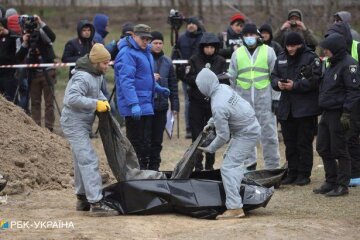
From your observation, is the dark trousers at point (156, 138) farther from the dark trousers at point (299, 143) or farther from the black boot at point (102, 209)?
the black boot at point (102, 209)

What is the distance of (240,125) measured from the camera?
31.5 feet

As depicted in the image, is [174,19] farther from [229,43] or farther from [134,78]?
[134,78]

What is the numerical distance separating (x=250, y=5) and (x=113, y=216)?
1992cm

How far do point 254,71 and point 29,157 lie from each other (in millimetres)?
3373

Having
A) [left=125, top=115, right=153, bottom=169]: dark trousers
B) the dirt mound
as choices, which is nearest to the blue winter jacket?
[left=125, top=115, right=153, bottom=169]: dark trousers

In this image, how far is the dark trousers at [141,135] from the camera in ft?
38.3

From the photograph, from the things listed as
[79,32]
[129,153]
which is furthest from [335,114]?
[79,32]

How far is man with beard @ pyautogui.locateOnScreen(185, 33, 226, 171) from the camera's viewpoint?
12289 millimetres

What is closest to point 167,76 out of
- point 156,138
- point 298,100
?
point 156,138

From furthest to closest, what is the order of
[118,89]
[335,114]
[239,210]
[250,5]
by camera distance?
1. [250,5]
2. [118,89]
3. [335,114]
4. [239,210]

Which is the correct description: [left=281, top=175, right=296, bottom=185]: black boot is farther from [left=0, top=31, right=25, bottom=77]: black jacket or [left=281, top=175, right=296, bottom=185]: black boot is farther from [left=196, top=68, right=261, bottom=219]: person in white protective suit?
[left=0, top=31, right=25, bottom=77]: black jacket

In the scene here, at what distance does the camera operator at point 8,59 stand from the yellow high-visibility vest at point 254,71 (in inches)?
202

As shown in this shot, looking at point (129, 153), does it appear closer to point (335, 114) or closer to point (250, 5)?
point (335, 114)

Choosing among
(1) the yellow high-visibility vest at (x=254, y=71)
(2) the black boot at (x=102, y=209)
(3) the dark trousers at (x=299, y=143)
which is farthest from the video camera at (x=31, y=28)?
(2) the black boot at (x=102, y=209)
